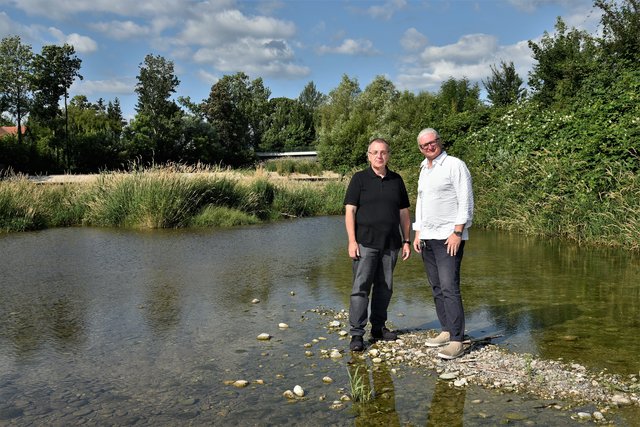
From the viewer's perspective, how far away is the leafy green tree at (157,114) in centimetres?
5369

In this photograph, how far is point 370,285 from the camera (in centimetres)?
577

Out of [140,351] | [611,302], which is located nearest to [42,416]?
[140,351]

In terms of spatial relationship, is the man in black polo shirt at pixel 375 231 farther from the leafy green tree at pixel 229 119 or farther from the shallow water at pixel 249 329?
the leafy green tree at pixel 229 119

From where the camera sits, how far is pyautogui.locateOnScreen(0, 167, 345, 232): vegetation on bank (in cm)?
1681

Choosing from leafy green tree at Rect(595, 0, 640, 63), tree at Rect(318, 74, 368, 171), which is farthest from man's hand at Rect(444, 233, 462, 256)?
tree at Rect(318, 74, 368, 171)

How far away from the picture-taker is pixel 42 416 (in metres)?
4.05

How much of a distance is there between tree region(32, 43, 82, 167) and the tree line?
0.08 meters

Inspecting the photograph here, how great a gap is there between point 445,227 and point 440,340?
3.49 feet

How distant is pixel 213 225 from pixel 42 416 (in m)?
13.7

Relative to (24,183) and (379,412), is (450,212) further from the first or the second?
(24,183)

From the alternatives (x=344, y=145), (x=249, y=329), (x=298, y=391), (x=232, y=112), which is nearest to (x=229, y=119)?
(x=232, y=112)

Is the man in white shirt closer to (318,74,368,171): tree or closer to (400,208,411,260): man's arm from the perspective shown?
(400,208,411,260): man's arm

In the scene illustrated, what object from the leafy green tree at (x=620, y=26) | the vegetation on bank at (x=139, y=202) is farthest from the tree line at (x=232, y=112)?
the vegetation on bank at (x=139, y=202)

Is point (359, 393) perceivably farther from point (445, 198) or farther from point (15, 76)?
point (15, 76)
